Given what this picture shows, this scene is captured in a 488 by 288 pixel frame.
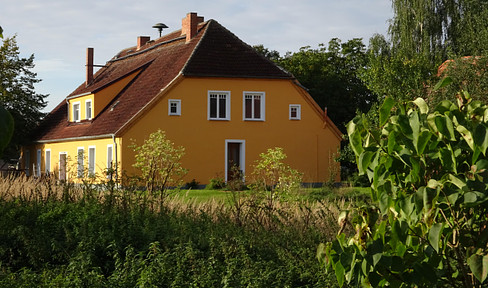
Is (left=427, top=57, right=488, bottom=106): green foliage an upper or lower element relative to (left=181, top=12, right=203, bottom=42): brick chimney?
lower

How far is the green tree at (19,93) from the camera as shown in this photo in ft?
135

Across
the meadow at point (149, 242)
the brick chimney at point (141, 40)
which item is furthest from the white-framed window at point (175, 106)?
the meadow at point (149, 242)

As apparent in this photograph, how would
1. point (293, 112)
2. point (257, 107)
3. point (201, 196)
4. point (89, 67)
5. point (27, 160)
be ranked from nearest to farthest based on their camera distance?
1. point (201, 196)
2. point (257, 107)
3. point (293, 112)
4. point (89, 67)
5. point (27, 160)

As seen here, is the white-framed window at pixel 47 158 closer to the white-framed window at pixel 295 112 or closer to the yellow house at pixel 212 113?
the yellow house at pixel 212 113

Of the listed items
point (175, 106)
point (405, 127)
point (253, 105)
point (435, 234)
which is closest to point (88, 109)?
point (175, 106)

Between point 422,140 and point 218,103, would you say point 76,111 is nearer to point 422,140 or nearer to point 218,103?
point 218,103

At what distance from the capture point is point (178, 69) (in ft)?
110

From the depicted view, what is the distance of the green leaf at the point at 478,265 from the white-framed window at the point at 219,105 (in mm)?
30010

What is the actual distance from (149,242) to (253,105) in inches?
979

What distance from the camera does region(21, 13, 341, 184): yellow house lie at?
108 feet

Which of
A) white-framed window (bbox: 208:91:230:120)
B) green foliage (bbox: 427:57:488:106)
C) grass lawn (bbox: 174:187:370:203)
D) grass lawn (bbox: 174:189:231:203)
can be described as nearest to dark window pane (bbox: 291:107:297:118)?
white-framed window (bbox: 208:91:230:120)

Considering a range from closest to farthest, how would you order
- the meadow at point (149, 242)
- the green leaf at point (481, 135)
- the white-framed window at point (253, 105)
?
1. the green leaf at point (481, 135)
2. the meadow at point (149, 242)
3. the white-framed window at point (253, 105)

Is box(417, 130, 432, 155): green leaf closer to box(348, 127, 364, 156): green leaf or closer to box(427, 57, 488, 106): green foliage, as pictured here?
box(348, 127, 364, 156): green leaf

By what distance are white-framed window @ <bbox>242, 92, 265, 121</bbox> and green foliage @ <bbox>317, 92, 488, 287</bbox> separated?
29.8 metres
